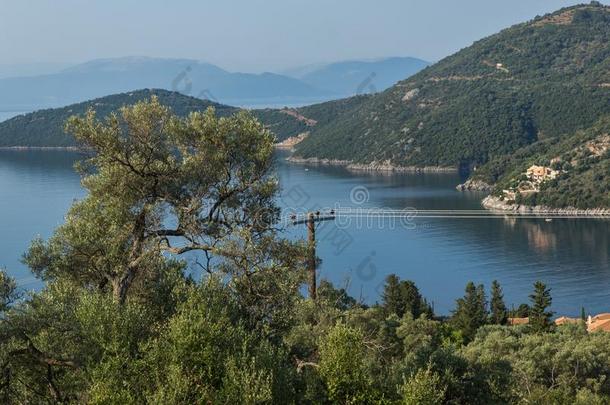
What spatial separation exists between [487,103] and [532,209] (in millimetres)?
38928

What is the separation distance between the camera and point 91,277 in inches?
274

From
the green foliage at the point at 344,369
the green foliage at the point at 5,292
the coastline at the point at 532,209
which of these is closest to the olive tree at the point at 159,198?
the green foliage at the point at 5,292

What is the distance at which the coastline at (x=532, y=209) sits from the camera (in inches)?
2023


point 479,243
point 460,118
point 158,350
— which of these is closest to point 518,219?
point 479,243

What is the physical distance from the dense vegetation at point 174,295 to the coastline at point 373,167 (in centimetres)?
7498

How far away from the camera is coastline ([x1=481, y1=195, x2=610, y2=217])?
51391 mm

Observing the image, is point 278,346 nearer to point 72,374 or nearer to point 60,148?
point 72,374

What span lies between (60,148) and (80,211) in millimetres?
102004

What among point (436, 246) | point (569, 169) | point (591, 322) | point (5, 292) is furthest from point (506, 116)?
point (5, 292)

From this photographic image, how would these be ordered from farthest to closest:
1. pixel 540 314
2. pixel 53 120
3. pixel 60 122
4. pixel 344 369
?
pixel 53 120, pixel 60 122, pixel 540 314, pixel 344 369

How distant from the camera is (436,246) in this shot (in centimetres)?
4416

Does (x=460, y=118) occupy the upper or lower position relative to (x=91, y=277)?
upper

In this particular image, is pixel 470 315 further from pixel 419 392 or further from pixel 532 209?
pixel 532 209

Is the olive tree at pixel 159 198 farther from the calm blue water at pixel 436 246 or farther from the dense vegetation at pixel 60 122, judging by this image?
the dense vegetation at pixel 60 122
